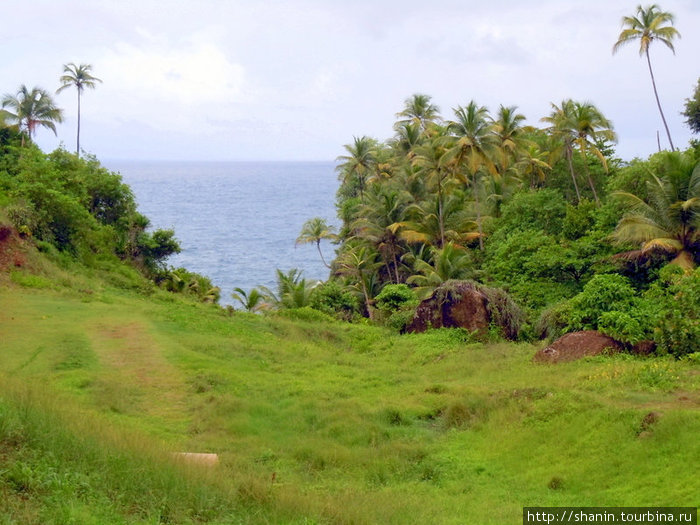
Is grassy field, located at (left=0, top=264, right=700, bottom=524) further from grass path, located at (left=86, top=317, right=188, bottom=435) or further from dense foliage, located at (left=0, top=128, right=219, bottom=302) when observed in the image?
dense foliage, located at (left=0, top=128, right=219, bottom=302)

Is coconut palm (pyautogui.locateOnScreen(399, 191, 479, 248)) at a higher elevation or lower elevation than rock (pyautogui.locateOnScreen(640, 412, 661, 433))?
higher

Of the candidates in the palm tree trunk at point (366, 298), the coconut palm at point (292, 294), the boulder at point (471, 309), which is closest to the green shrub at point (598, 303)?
the boulder at point (471, 309)


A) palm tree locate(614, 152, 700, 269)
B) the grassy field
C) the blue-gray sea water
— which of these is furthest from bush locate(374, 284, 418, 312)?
the blue-gray sea water

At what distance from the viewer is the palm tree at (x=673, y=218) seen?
24781mm

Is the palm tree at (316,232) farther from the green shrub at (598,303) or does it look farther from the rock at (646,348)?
the rock at (646,348)

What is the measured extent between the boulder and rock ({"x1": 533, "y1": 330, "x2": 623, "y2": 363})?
572 centimetres

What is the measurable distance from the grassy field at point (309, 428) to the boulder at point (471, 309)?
2.86 meters

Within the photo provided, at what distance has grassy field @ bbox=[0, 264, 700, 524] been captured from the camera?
8047 mm

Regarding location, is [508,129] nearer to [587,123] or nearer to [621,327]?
[587,123]

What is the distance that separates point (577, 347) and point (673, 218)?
9.15m

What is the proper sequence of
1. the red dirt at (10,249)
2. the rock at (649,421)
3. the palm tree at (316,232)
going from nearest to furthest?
the rock at (649,421), the red dirt at (10,249), the palm tree at (316,232)

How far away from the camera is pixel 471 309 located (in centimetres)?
2598

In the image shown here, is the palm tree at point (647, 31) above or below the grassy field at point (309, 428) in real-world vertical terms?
above

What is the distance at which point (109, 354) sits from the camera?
17.8m
